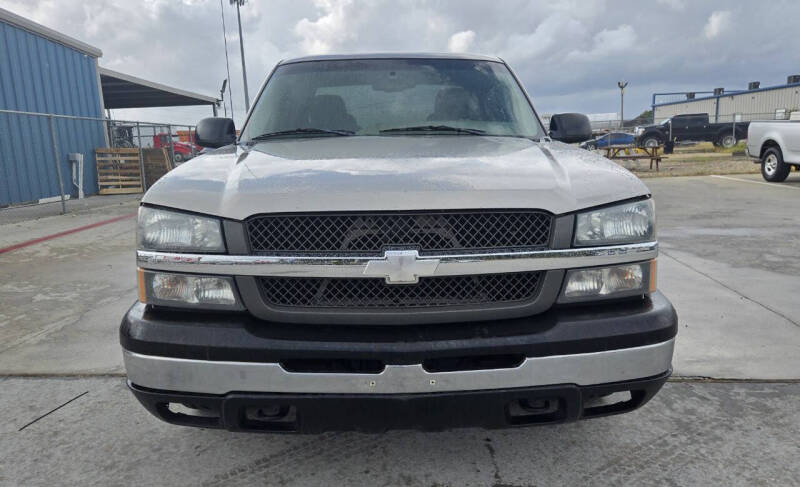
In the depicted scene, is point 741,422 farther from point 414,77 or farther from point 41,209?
point 41,209

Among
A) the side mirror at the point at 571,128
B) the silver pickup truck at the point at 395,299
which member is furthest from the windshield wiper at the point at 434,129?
the silver pickup truck at the point at 395,299

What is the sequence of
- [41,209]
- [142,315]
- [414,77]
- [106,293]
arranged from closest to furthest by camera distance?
[142,315] → [414,77] → [106,293] → [41,209]

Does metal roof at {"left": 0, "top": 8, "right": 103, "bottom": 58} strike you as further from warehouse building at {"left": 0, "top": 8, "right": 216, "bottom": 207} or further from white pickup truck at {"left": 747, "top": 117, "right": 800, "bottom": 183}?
white pickup truck at {"left": 747, "top": 117, "right": 800, "bottom": 183}

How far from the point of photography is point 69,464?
7.94ft

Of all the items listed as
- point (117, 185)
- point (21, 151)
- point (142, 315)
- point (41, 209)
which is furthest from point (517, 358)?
point (117, 185)

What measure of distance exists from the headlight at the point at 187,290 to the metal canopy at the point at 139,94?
739 inches

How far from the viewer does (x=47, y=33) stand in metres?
14.6

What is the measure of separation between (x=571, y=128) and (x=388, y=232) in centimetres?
192

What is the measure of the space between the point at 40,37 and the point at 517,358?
1667cm

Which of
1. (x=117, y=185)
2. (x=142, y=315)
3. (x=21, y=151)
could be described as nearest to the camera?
(x=142, y=315)

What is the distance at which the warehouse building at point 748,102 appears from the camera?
136 ft

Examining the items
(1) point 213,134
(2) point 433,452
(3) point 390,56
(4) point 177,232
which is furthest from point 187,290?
(3) point 390,56

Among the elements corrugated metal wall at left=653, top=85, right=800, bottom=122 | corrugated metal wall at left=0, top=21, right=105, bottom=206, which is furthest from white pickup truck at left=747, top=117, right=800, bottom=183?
corrugated metal wall at left=653, top=85, right=800, bottom=122

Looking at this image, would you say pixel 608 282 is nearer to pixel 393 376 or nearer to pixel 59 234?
pixel 393 376
